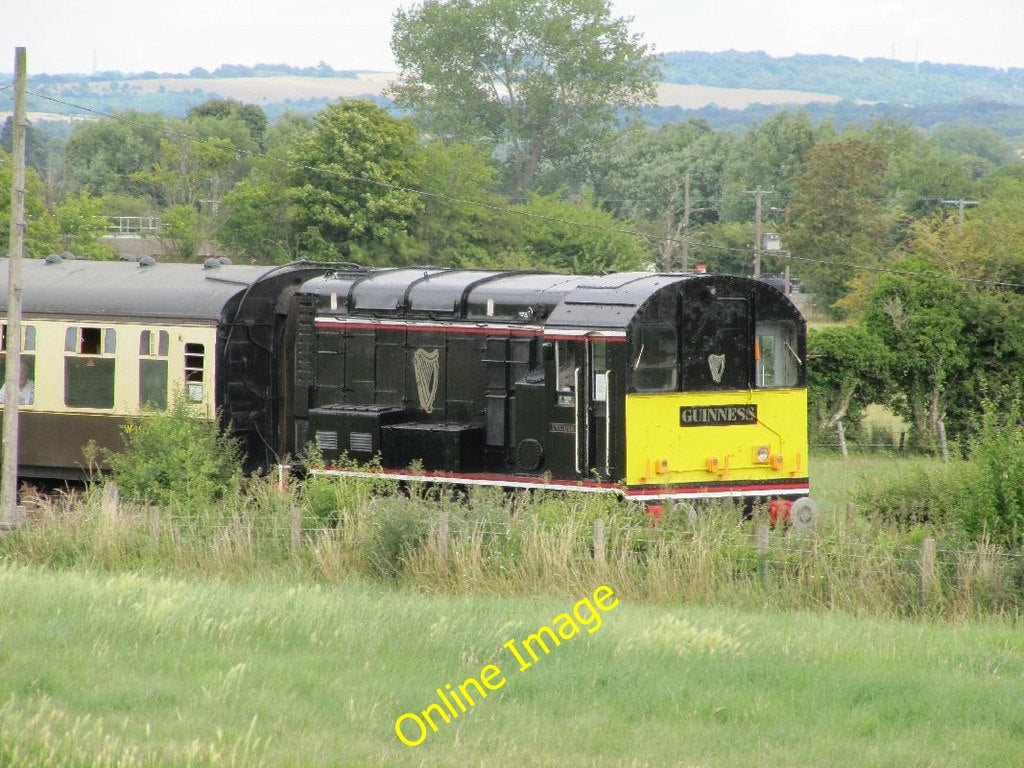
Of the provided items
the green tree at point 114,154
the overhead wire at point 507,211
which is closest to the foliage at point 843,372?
the overhead wire at point 507,211

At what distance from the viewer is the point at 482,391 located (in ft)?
66.0

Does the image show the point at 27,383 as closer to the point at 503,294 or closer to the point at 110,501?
the point at 110,501

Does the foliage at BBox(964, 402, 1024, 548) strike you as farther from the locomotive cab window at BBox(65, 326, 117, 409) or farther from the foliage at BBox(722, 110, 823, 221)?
the foliage at BBox(722, 110, 823, 221)

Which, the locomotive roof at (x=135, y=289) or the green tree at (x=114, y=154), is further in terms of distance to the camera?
the green tree at (x=114, y=154)

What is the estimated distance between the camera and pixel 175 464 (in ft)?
66.5

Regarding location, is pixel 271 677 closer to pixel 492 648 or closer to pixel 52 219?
pixel 492 648

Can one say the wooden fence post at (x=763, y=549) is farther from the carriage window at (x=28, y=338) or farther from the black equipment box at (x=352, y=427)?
the carriage window at (x=28, y=338)

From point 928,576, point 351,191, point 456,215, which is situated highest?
point 351,191

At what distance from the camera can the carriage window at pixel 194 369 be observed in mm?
21766

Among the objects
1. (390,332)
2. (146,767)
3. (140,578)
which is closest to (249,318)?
(390,332)

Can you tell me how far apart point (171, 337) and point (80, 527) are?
4.87m

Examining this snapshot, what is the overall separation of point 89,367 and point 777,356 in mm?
10349

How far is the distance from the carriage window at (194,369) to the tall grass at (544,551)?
3.69 metres

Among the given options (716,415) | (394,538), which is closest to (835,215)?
(716,415)
